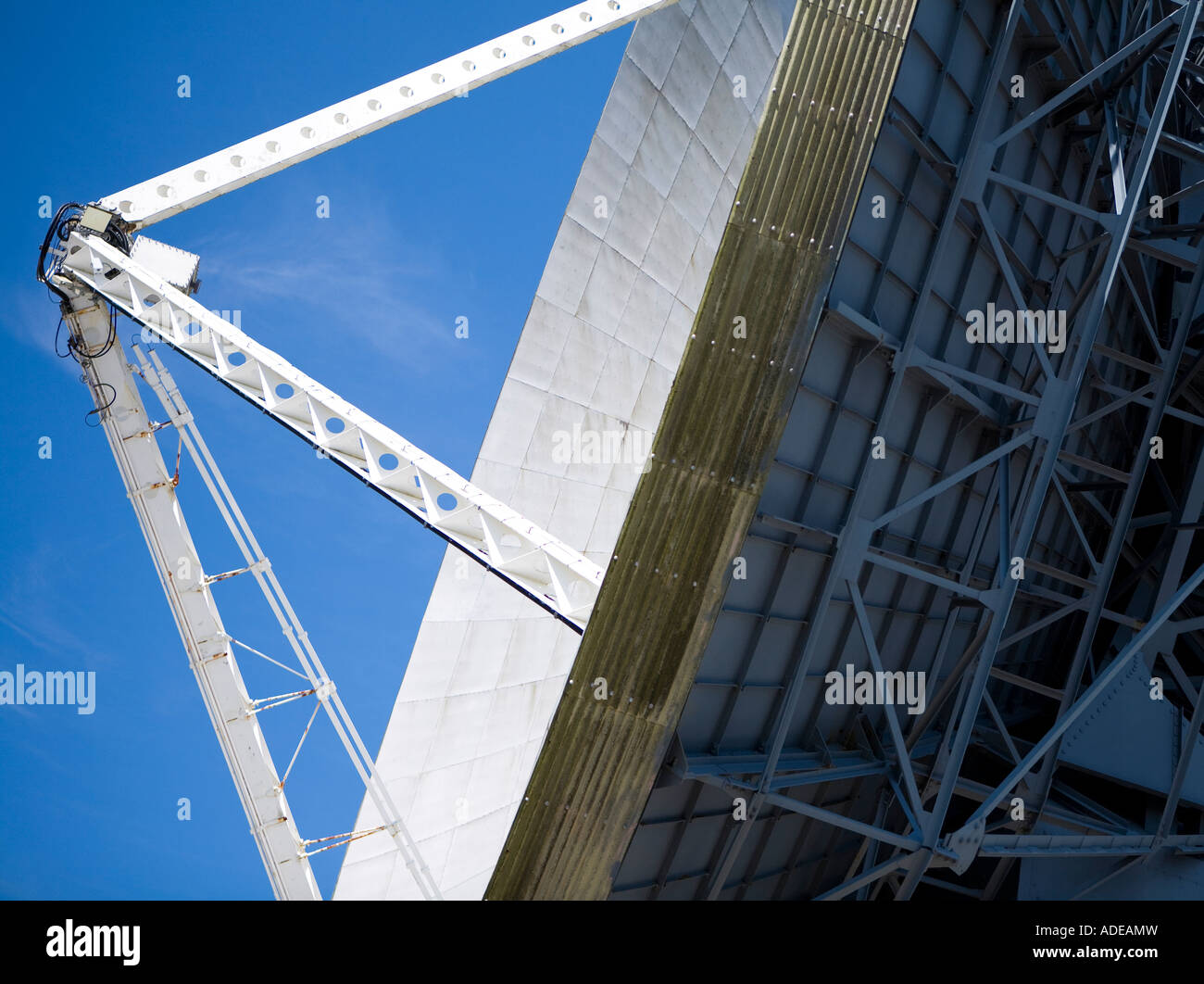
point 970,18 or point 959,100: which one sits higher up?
point 970,18

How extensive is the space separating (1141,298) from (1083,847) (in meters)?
10.4

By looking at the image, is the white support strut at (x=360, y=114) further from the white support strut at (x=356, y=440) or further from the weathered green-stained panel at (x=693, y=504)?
the weathered green-stained panel at (x=693, y=504)

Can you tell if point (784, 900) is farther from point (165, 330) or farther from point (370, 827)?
point (165, 330)

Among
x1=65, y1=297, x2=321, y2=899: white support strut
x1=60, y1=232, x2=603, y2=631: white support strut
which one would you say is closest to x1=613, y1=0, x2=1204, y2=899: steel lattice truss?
x1=60, y1=232, x2=603, y2=631: white support strut

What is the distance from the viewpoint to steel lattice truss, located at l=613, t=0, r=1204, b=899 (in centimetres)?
1238

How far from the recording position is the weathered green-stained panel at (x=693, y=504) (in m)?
10.7

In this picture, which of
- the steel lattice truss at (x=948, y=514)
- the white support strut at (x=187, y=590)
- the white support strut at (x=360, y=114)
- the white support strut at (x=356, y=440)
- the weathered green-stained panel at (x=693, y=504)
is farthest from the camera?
the white support strut at (x=187, y=590)

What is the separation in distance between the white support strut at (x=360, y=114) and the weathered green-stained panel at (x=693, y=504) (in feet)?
25.2

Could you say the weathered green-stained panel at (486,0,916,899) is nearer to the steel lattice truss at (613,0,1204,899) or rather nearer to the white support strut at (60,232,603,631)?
the steel lattice truss at (613,0,1204,899)

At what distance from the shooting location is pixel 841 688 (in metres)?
13.9

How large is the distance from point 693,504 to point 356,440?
8.22 meters

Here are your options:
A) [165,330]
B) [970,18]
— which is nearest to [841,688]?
[970,18]

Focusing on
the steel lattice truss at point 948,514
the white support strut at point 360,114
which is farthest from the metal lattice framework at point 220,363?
the steel lattice truss at point 948,514

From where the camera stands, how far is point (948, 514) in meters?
15.4
